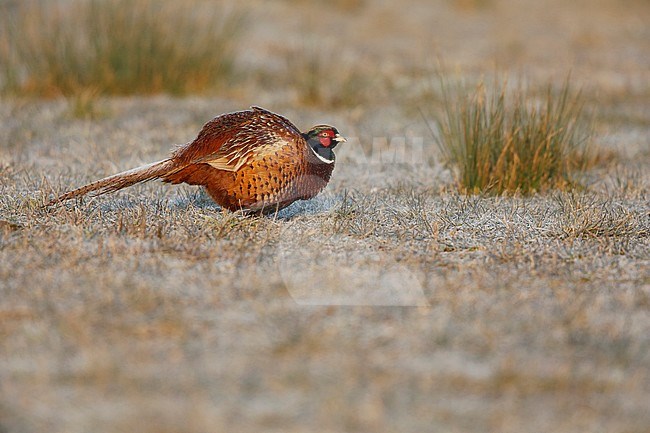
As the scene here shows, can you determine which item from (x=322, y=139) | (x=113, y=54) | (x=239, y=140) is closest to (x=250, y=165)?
(x=239, y=140)

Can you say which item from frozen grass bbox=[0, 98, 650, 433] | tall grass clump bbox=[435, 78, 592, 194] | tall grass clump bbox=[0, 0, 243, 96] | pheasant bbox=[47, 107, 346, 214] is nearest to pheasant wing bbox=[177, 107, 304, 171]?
pheasant bbox=[47, 107, 346, 214]

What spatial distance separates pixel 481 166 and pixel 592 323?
76.9 inches

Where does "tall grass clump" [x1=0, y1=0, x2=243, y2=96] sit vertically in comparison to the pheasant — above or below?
below

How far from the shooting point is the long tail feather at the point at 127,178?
3734mm

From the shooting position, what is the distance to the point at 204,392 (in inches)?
90.5

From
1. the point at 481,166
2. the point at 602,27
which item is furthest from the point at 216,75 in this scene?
the point at 602,27

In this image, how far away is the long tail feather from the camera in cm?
373

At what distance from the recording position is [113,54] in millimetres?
6891

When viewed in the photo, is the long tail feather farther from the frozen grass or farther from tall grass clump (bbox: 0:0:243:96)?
tall grass clump (bbox: 0:0:243:96)

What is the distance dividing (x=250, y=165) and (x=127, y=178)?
56 centimetres

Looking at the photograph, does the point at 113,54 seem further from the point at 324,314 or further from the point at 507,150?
the point at 324,314

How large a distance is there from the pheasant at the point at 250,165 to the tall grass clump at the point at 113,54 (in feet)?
10.5

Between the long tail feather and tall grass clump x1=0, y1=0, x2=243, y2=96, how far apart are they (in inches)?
124

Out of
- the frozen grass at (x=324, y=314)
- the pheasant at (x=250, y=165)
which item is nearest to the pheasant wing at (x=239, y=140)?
the pheasant at (x=250, y=165)
